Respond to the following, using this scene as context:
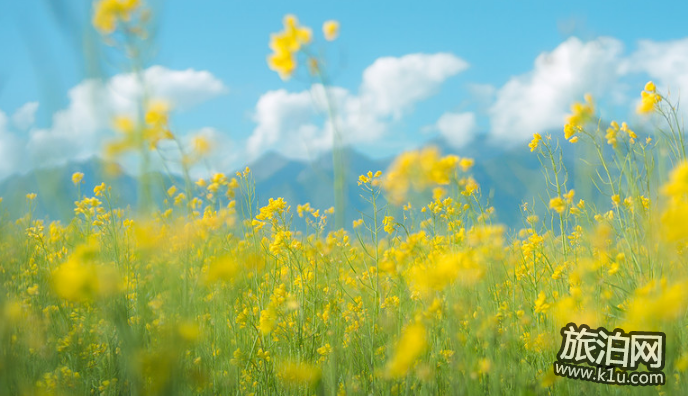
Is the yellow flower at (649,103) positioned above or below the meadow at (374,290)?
above

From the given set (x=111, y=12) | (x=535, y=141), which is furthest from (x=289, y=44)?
(x=535, y=141)

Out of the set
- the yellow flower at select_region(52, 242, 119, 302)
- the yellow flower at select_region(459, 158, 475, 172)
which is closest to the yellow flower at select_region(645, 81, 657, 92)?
the yellow flower at select_region(459, 158, 475, 172)

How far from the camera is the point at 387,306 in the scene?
7.66 feet

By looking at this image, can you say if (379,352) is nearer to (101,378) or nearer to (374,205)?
(374,205)

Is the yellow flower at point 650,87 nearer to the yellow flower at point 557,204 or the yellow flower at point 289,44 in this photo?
the yellow flower at point 557,204

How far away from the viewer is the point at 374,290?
7.10ft

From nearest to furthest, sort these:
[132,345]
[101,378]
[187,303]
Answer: [132,345], [187,303], [101,378]

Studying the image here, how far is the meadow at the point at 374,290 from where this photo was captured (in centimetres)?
139

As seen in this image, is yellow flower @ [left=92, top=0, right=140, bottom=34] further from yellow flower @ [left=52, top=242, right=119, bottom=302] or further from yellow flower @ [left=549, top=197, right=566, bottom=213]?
yellow flower @ [left=549, top=197, right=566, bottom=213]

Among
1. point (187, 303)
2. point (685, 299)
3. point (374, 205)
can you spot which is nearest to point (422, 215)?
point (374, 205)

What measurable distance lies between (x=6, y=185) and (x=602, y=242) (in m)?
2.33

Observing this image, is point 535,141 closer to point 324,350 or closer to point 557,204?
point 557,204

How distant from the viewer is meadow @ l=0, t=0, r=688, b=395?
139 centimetres

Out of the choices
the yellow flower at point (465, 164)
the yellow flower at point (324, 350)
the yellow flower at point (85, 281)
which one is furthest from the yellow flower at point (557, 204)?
the yellow flower at point (85, 281)
